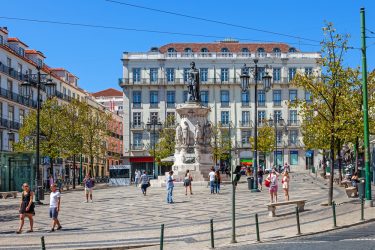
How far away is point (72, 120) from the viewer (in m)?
54.0

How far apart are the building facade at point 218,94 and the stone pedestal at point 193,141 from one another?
41.9 meters

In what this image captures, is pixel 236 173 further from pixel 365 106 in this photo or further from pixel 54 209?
pixel 365 106

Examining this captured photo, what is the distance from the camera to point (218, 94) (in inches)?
3305

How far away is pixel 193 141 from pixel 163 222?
20.1 m

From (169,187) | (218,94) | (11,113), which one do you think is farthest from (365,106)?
(218,94)

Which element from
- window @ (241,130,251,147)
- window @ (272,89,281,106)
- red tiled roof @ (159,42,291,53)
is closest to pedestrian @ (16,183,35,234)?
window @ (241,130,251,147)

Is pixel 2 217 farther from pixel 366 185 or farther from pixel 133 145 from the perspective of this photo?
pixel 133 145

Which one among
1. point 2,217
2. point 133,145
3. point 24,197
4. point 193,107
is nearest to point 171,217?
point 24,197

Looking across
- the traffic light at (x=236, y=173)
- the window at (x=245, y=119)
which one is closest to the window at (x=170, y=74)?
the window at (x=245, y=119)

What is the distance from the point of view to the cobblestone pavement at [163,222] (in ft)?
51.1

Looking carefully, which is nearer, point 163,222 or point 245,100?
point 163,222

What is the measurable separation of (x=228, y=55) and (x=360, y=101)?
5204 centimetres

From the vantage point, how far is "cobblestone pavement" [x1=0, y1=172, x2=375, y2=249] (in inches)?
613

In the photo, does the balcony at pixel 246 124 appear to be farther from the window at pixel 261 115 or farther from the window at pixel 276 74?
the window at pixel 276 74
